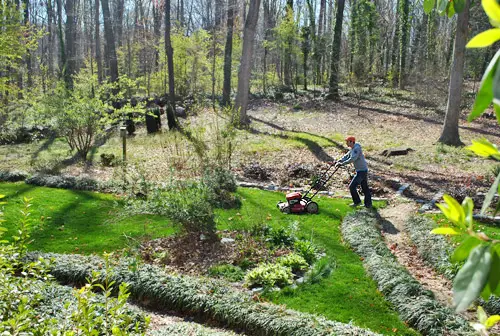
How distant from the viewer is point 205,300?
6055 millimetres

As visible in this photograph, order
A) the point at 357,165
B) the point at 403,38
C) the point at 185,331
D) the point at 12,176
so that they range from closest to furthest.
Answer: the point at 185,331 < the point at 357,165 < the point at 12,176 < the point at 403,38

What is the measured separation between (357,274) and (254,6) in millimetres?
15063

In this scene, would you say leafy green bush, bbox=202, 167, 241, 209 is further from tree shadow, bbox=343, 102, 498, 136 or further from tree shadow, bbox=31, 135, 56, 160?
tree shadow, bbox=343, 102, 498, 136

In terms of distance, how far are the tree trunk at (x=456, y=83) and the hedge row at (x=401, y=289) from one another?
9102 mm

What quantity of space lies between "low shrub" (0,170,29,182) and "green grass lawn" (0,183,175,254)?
3.83 feet

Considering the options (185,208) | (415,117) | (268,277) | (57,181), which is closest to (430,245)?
(268,277)

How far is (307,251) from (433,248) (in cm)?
227

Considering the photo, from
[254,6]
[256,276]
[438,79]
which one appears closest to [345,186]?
[256,276]

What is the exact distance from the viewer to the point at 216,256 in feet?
25.3

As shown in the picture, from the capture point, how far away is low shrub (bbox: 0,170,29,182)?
41.9ft

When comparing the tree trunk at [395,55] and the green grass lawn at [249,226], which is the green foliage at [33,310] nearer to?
the green grass lawn at [249,226]

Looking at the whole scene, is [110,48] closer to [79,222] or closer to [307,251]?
[79,222]

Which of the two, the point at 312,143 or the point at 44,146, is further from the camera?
the point at 44,146

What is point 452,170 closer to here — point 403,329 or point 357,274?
point 357,274
